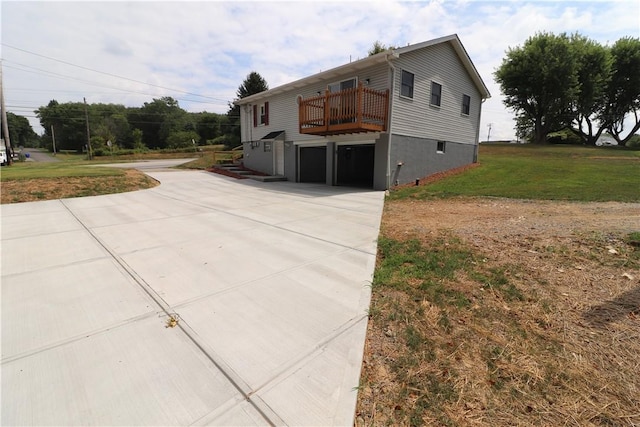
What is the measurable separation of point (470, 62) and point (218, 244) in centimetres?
1563

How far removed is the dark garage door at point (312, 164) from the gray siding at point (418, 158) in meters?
4.87

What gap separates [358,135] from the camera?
1254 centimetres

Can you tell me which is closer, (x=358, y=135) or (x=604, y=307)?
(x=604, y=307)

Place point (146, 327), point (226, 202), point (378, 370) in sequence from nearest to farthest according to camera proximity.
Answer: point (378, 370) < point (146, 327) < point (226, 202)

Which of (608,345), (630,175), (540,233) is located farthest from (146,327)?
(630,175)

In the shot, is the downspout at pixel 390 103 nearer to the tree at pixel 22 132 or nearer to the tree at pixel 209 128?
the tree at pixel 209 128

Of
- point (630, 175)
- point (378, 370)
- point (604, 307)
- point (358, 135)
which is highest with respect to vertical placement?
point (358, 135)

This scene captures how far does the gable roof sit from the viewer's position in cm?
1098

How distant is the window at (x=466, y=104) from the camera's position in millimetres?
15856

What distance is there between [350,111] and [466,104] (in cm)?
879

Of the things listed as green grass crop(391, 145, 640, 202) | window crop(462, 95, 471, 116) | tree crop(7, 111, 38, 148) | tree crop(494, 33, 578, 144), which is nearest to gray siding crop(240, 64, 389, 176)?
green grass crop(391, 145, 640, 202)

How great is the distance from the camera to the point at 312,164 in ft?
54.6

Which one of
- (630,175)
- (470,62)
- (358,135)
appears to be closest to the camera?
(630,175)

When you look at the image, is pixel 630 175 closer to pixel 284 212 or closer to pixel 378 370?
pixel 284 212
